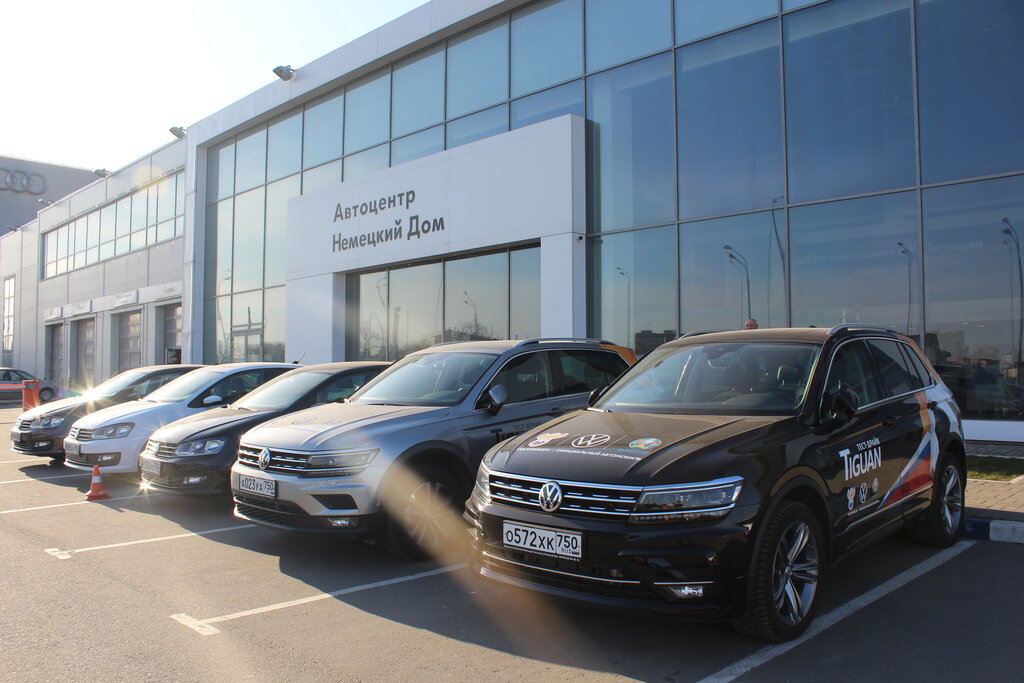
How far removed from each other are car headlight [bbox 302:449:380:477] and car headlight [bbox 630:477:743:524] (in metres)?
2.46

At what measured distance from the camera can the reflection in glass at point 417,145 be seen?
17484 millimetres

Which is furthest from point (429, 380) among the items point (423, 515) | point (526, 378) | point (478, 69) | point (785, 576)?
point (478, 69)

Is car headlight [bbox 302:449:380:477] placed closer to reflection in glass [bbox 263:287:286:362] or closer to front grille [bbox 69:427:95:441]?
front grille [bbox 69:427:95:441]

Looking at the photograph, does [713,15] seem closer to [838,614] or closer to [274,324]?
[838,614]

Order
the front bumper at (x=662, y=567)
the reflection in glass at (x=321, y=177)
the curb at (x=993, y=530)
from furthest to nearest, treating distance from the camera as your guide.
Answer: the reflection in glass at (x=321, y=177) < the curb at (x=993, y=530) < the front bumper at (x=662, y=567)

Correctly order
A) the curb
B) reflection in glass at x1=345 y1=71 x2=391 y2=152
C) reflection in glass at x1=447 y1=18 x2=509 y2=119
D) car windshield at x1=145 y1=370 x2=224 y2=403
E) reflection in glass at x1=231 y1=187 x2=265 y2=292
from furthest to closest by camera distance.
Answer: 1. reflection in glass at x1=231 y1=187 x2=265 y2=292
2. reflection in glass at x1=345 y1=71 x2=391 y2=152
3. reflection in glass at x1=447 y1=18 x2=509 y2=119
4. car windshield at x1=145 y1=370 x2=224 y2=403
5. the curb

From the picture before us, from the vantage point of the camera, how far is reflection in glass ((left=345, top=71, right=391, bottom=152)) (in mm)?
19062

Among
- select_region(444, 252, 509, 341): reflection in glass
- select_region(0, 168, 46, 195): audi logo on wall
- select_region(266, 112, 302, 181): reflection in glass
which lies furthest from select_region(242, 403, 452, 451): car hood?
select_region(0, 168, 46, 195): audi logo on wall

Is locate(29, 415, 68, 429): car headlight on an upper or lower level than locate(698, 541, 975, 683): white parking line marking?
upper

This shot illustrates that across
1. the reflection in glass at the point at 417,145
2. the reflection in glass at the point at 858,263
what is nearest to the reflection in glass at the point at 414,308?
the reflection in glass at the point at 417,145

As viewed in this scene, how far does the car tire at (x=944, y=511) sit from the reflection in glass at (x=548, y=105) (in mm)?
10719

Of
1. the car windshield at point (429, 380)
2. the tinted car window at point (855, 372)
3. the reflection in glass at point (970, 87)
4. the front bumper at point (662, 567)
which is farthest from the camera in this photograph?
the reflection in glass at point (970, 87)

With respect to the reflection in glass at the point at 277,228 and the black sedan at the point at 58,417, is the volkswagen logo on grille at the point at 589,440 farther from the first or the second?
the reflection in glass at the point at 277,228

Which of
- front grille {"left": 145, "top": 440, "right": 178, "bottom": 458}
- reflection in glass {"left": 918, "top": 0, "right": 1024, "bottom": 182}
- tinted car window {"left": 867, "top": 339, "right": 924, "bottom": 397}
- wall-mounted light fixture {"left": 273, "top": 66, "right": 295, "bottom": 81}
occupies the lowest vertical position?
front grille {"left": 145, "top": 440, "right": 178, "bottom": 458}
